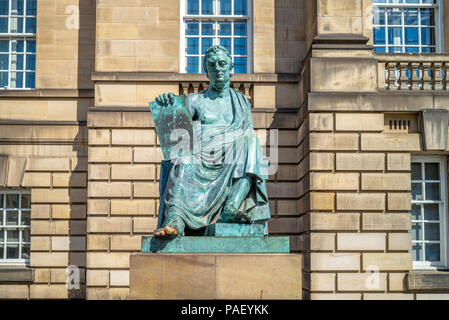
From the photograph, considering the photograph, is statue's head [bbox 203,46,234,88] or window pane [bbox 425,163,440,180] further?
window pane [bbox 425,163,440,180]

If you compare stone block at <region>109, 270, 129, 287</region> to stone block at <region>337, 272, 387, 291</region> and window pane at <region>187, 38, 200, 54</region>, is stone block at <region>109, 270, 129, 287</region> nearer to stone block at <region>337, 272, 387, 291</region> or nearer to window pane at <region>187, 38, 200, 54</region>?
stone block at <region>337, 272, 387, 291</region>

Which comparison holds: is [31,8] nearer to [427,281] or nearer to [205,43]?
[205,43]

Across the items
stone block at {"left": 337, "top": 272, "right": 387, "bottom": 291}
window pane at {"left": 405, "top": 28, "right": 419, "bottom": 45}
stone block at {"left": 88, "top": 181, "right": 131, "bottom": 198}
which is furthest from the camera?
window pane at {"left": 405, "top": 28, "right": 419, "bottom": 45}

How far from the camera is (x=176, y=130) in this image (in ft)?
27.2

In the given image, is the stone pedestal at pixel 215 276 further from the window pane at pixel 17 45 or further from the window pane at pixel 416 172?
the window pane at pixel 17 45

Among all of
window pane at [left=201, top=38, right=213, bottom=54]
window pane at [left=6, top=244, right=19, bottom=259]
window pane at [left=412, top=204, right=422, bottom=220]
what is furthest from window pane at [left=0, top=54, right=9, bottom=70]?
window pane at [left=412, top=204, right=422, bottom=220]

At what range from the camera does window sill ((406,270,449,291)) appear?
13242mm

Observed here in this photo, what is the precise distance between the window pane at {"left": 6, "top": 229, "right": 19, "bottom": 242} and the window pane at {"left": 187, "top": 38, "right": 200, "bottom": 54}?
5592 millimetres

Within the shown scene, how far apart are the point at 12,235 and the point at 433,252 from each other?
358 inches

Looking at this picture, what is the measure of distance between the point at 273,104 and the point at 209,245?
8.00 m

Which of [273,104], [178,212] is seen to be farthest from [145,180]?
[178,212]

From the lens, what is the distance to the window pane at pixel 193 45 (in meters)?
15.8

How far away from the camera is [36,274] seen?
50.2 feet

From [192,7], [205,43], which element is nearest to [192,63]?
[205,43]
